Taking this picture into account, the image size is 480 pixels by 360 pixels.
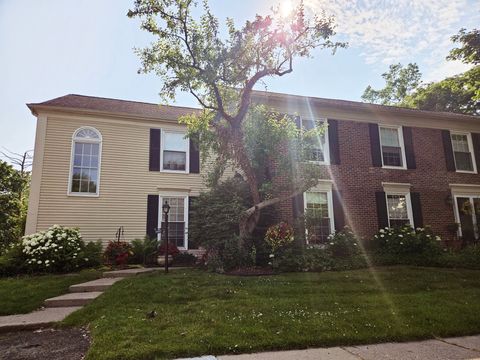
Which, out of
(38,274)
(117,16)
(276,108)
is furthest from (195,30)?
(38,274)

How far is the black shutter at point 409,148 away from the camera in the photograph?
38.2 ft

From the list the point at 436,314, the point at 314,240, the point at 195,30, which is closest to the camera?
the point at 436,314

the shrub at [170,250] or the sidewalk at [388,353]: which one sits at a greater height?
the shrub at [170,250]

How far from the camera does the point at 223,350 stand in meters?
3.26

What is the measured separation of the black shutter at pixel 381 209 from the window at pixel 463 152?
13.5ft

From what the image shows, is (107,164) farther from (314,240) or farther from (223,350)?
(223,350)

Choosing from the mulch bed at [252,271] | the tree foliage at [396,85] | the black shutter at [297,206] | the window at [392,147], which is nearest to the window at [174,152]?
the black shutter at [297,206]

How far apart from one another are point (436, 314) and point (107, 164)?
10.4 m

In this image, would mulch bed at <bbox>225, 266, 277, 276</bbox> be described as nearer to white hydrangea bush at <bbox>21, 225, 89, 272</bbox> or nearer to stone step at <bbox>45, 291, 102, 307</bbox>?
stone step at <bbox>45, 291, 102, 307</bbox>

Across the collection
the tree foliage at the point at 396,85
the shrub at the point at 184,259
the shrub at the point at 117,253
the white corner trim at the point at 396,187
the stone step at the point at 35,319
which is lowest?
the stone step at the point at 35,319

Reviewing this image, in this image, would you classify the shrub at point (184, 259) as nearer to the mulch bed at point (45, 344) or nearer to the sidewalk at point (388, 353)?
the mulch bed at point (45, 344)

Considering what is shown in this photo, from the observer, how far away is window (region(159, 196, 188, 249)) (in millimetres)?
10789

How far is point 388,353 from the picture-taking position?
10.8ft

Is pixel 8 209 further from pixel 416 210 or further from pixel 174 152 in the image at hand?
pixel 416 210
